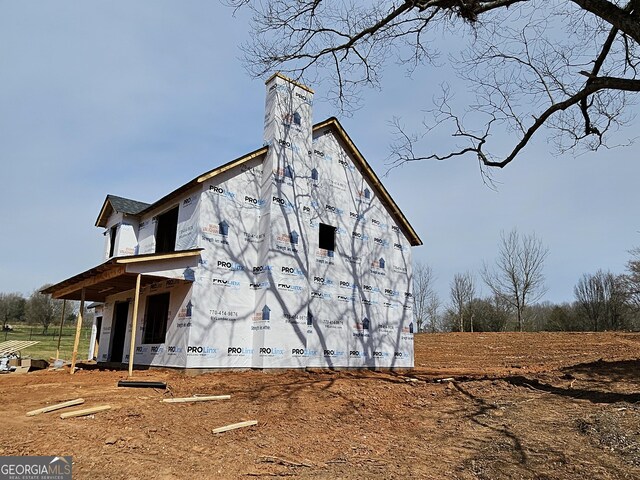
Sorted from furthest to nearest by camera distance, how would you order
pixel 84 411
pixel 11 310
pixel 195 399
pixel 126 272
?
1. pixel 11 310
2. pixel 126 272
3. pixel 195 399
4. pixel 84 411

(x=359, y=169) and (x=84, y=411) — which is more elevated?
(x=359, y=169)

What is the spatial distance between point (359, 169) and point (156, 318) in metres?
8.78

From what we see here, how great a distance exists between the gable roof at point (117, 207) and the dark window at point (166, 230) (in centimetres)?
172

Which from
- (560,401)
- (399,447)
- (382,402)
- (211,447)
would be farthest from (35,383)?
(560,401)

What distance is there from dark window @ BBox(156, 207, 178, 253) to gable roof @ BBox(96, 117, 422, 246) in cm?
54

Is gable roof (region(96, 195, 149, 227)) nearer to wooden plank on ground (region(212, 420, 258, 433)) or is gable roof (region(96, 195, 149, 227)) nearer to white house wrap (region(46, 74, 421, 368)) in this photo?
white house wrap (region(46, 74, 421, 368))

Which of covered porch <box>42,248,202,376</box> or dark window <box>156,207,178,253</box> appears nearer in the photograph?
covered porch <box>42,248,202,376</box>

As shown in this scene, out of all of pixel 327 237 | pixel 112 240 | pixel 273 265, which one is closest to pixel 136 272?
pixel 273 265

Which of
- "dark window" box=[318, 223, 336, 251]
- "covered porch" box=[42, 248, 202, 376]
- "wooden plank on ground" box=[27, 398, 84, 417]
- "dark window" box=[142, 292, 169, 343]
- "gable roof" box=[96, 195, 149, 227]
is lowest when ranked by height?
"wooden plank on ground" box=[27, 398, 84, 417]

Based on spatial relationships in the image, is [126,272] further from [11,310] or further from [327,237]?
[11,310]

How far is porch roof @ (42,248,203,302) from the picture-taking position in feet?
37.7

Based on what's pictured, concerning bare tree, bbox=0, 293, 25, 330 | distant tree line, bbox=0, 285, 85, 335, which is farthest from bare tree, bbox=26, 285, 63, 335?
bare tree, bbox=0, 293, 25, 330

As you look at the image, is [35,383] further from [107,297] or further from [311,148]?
[311,148]

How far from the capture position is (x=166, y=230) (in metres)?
16.2
